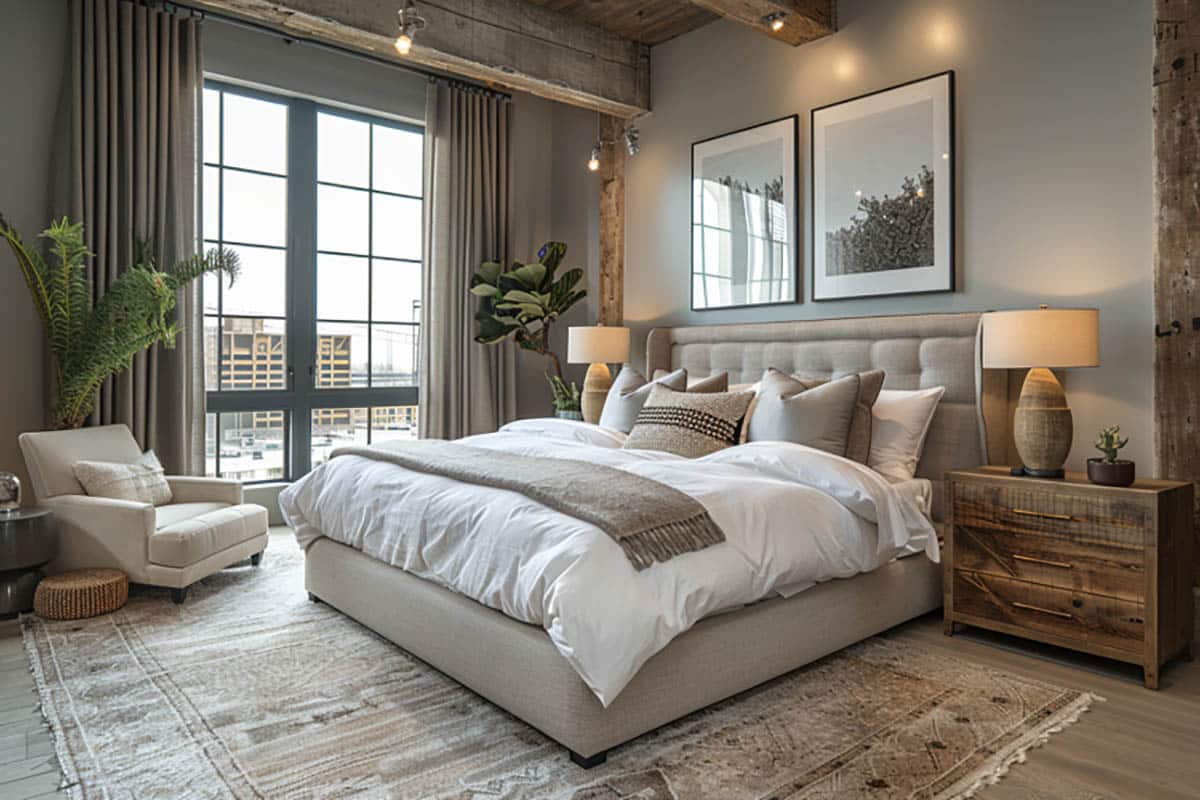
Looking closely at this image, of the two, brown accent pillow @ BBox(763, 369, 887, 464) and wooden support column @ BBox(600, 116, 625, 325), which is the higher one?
wooden support column @ BBox(600, 116, 625, 325)

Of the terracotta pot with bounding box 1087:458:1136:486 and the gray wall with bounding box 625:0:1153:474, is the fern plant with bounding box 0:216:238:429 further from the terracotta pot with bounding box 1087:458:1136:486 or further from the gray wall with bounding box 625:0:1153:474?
the terracotta pot with bounding box 1087:458:1136:486

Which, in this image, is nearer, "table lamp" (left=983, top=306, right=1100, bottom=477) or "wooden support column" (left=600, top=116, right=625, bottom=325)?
"table lamp" (left=983, top=306, right=1100, bottom=477)

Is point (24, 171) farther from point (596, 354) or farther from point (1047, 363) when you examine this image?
point (1047, 363)

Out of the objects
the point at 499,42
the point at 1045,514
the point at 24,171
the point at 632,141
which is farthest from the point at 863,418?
the point at 24,171

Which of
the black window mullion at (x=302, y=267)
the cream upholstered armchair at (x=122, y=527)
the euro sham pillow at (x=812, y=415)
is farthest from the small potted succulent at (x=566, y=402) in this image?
the cream upholstered armchair at (x=122, y=527)

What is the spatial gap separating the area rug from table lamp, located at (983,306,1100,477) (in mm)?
840

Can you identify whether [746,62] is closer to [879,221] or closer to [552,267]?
[879,221]

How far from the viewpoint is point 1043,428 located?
9.66ft

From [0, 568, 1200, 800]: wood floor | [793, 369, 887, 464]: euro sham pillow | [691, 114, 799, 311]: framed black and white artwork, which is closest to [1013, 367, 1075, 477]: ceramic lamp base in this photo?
[793, 369, 887, 464]: euro sham pillow

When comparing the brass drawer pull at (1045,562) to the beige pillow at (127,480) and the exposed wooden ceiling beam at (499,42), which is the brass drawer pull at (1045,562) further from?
the beige pillow at (127,480)

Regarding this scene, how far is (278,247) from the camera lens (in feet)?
17.2

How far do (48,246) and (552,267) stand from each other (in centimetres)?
298

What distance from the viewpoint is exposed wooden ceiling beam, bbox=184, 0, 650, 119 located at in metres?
3.92

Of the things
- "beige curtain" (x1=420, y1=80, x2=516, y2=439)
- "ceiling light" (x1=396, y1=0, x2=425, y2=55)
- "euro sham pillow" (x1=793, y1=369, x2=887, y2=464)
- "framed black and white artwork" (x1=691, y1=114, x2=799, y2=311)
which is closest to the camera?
"euro sham pillow" (x1=793, y1=369, x2=887, y2=464)
